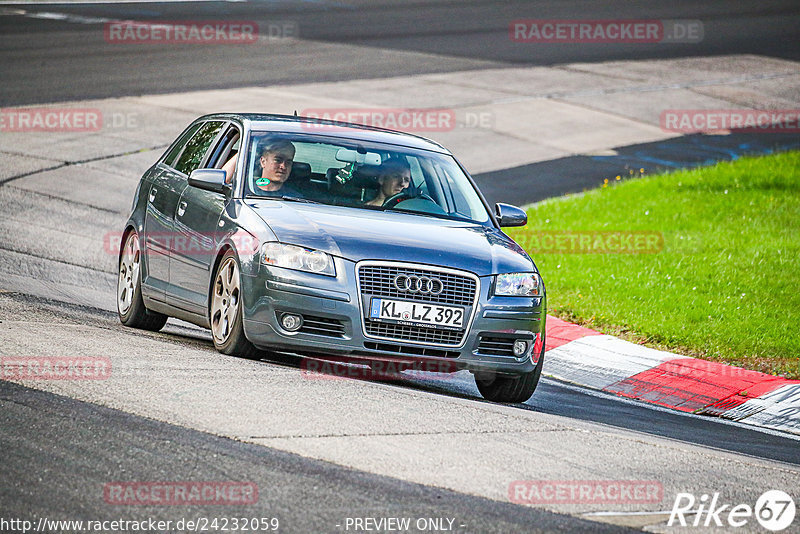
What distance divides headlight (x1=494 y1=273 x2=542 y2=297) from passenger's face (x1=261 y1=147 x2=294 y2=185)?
177 cm

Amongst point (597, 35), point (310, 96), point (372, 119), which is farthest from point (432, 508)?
point (597, 35)

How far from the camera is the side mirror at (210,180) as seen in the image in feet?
28.3

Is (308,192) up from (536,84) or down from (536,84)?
up

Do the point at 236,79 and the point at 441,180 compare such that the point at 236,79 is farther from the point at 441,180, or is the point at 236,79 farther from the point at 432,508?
the point at 432,508

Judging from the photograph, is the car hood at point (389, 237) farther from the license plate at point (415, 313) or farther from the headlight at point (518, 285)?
the license plate at point (415, 313)

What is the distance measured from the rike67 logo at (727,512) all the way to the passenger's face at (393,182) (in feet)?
12.2

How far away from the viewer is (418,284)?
784 centimetres

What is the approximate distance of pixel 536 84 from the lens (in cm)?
2670

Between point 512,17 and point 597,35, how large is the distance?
2746 millimetres

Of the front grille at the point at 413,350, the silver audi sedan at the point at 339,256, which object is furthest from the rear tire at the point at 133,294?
the front grille at the point at 413,350

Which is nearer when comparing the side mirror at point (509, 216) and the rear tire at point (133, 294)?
the side mirror at point (509, 216)

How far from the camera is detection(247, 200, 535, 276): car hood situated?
7848 mm

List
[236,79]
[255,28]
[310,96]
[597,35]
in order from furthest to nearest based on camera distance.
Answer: [597,35] < [255,28] < [236,79] < [310,96]

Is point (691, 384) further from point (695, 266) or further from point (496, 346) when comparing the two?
point (695, 266)
